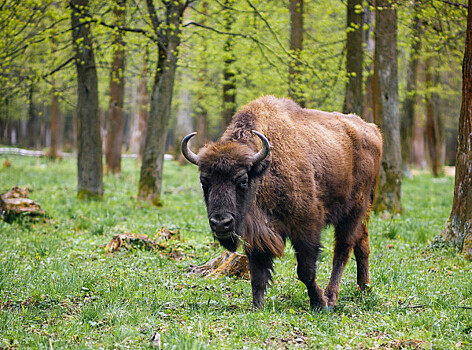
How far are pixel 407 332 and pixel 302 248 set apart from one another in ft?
4.86

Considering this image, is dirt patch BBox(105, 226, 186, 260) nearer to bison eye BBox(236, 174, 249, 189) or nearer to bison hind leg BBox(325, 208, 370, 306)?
bison hind leg BBox(325, 208, 370, 306)

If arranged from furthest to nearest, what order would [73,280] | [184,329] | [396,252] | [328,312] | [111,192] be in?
[111,192] → [396,252] → [73,280] → [328,312] → [184,329]

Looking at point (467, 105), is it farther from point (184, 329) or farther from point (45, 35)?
point (45, 35)

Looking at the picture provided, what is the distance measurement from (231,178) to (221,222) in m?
0.56

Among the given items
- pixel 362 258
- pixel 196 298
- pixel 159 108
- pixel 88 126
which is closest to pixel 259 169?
pixel 196 298

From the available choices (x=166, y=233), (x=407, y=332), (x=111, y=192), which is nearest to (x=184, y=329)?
(x=407, y=332)

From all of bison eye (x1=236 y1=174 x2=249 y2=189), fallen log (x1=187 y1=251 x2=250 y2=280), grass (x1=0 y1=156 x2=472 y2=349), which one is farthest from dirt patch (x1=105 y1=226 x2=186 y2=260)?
bison eye (x1=236 y1=174 x2=249 y2=189)

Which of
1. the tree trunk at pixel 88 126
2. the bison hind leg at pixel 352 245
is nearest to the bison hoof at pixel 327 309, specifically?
the bison hind leg at pixel 352 245

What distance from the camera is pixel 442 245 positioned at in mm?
7617

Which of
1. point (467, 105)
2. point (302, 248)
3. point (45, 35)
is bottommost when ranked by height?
point (302, 248)

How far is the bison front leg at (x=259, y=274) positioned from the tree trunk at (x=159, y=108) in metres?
7.22

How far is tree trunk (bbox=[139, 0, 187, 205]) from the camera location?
12.1m

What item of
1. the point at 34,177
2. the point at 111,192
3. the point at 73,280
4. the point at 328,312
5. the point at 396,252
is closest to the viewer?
the point at 328,312

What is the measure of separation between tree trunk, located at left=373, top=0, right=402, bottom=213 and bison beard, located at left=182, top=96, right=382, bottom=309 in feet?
17.6
